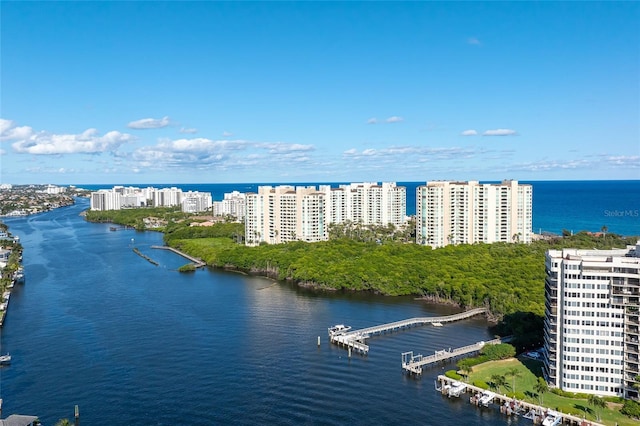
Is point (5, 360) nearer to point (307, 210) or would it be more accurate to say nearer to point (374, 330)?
point (374, 330)

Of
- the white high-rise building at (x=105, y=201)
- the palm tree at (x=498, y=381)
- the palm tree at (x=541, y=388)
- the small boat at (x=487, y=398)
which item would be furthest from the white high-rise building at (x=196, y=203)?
the palm tree at (x=541, y=388)

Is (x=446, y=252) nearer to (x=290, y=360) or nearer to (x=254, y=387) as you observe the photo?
(x=290, y=360)

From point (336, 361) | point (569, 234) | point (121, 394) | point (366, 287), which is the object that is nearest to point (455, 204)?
point (569, 234)

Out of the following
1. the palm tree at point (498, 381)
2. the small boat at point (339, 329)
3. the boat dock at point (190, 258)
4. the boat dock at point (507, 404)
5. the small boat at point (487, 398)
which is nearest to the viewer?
the boat dock at point (507, 404)

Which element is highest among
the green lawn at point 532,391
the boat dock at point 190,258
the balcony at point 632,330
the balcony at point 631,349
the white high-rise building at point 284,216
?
the white high-rise building at point 284,216

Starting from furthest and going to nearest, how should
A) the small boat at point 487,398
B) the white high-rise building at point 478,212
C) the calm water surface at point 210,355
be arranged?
1. the white high-rise building at point 478,212
2. the small boat at point 487,398
3. the calm water surface at point 210,355

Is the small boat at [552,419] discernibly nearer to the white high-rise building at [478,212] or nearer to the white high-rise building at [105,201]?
the white high-rise building at [478,212]

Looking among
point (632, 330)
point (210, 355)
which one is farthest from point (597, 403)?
point (210, 355)

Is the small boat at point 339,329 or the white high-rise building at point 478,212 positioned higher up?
the white high-rise building at point 478,212
